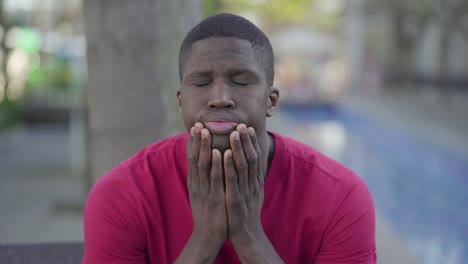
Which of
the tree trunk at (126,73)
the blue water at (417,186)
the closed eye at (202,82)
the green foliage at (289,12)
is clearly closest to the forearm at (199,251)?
the closed eye at (202,82)

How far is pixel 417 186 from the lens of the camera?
11461 millimetres

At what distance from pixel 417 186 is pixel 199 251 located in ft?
32.6

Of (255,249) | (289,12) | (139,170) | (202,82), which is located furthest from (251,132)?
(289,12)

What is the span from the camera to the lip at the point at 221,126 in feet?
6.82

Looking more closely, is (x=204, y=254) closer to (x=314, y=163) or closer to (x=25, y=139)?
(x=314, y=163)

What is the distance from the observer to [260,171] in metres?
2.13

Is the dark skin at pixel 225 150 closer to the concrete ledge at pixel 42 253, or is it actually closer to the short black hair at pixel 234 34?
the short black hair at pixel 234 34

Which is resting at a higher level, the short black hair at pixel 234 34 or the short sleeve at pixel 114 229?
the short black hair at pixel 234 34

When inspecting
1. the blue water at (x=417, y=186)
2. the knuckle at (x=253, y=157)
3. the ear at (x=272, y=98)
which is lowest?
the blue water at (x=417, y=186)

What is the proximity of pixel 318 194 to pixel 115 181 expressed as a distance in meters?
0.72

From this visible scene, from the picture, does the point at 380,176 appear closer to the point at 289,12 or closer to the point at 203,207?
the point at 203,207

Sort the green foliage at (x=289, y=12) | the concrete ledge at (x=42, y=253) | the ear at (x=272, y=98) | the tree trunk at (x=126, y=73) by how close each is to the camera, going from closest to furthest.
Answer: the ear at (x=272, y=98)
the concrete ledge at (x=42, y=253)
the tree trunk at (x=126, y=73)
the green foliage at (x=289, y=12)

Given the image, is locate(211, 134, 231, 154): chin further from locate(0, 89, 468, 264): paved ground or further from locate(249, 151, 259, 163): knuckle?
locate(0, 89, 468, 264): paved ground

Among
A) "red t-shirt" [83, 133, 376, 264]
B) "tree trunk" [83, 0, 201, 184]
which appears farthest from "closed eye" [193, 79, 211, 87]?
"tree trunk" [83, 0, 201, 184]
